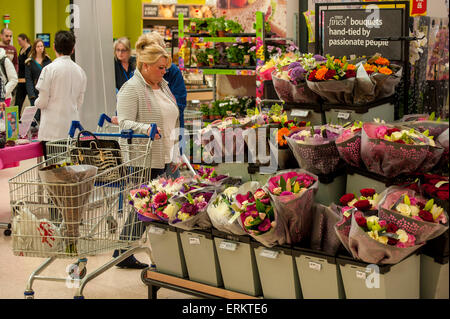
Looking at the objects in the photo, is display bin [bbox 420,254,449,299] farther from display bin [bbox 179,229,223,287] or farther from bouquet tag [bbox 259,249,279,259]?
display bin [bbox 179,229,223,287]

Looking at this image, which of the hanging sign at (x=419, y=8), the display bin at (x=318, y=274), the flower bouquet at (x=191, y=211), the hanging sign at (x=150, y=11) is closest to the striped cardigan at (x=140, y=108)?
the flower bouquet at (x=191, y=211)

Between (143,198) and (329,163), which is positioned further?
(143,198)

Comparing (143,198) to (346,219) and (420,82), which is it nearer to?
(346,219)

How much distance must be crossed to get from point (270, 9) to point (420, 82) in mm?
3617

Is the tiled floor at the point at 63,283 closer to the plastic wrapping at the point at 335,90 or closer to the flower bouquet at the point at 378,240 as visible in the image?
the plastic wrapping at the point at 335,90

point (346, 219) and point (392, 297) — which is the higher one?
point (346, 219)

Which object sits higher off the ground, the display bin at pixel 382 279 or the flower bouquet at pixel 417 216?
the flower bouquet at pixel 417 216

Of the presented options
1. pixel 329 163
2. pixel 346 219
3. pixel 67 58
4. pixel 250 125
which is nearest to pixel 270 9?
pixel 67 58

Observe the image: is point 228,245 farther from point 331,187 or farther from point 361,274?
point 361,274

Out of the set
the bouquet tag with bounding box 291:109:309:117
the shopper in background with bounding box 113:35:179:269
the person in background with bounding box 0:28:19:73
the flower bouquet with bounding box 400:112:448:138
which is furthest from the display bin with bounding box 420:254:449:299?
the person in background with bounding box 0:28:19:73

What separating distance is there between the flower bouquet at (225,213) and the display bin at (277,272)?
0.42ft

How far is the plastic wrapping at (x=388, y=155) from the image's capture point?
2.56 meters

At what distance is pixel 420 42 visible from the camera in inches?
143

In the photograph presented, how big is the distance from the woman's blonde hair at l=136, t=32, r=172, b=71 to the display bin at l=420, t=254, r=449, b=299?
7.94ft
